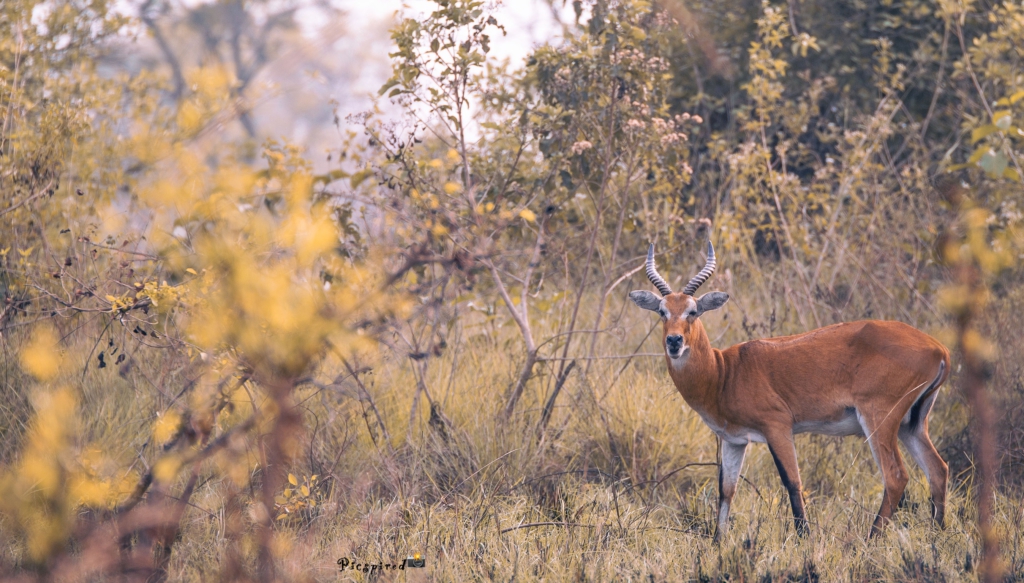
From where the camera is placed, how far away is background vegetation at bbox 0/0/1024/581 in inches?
110

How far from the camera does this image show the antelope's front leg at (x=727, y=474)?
5340 mm

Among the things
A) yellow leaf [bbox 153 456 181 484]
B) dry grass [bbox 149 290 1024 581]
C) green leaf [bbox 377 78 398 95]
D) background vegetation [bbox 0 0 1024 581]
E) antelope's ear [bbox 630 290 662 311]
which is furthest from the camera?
green leaf [bbox 377 78 398 95]

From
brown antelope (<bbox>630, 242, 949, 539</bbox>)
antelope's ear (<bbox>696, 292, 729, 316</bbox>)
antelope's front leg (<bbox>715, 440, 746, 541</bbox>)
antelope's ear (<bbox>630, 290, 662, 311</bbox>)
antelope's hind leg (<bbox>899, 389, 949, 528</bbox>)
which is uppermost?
antelope's ear (<bbox>630, 290, 662, 311</bbox>)

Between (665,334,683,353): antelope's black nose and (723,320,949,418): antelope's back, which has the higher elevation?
(665,334,683,353): antelope's black nose

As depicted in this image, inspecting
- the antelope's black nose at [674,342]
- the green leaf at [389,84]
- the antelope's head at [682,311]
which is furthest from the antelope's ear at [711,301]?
the green leaf at [389,84]

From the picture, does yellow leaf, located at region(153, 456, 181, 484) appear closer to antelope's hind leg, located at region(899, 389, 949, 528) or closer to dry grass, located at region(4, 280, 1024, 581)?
dry grass, located at region(4, 280, 1024, 581)

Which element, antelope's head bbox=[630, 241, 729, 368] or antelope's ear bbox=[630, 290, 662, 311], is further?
antelope's ear bbox=[630, 290, 662, 311]

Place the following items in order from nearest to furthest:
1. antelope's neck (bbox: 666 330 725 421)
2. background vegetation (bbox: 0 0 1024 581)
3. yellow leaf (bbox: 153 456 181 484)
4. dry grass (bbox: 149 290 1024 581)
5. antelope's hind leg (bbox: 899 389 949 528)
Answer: yellow leaf (bbox: 153 456 181 484), background vegetation (bbox: 0 0 1024 581), dry grass (bbox: 149 290 1024 581), antelope's hind leg (bbox: 899 389 949 528), antelope's neck (bbox: 666 330 725 421)

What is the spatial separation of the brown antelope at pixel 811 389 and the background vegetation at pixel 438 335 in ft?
0.90

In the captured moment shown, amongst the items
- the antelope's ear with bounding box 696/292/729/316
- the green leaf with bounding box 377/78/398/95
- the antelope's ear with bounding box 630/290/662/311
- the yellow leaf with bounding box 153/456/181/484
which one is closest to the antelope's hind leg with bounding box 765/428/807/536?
the antelope's ear with bounding box 696/292/729/316

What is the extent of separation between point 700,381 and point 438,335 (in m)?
1.58

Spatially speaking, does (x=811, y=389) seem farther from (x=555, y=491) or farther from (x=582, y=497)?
(x=555, y=491)

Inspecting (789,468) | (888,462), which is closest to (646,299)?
(789,468)

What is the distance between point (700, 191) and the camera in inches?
428
